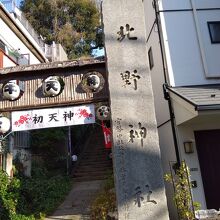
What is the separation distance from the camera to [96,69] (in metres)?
10.5

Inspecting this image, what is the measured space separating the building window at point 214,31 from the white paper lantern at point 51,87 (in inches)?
255

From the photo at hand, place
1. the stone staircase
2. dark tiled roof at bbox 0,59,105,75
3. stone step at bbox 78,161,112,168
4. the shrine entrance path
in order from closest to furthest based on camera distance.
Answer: dark tiled roof at bbox 0,59,105,75 → the shrine entrance path → the stone staircase → stone step at bbox 78,161,112,168

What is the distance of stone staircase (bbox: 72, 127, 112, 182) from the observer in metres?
17.9

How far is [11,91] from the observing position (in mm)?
10023

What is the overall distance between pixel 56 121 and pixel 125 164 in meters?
3.37

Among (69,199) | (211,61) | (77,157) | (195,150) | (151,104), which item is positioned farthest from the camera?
(77,157)

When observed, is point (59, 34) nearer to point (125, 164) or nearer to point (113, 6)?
point (113, 6)

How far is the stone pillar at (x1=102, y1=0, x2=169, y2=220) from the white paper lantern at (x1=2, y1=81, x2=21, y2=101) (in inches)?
139

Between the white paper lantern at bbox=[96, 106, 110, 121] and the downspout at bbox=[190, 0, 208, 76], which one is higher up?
the downspout at bbox=[190, 0, 208, 76]

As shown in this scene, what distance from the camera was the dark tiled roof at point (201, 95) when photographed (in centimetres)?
898

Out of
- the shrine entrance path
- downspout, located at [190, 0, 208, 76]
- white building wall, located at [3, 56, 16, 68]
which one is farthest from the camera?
white building wall, located at [3, 56, 16, 68]

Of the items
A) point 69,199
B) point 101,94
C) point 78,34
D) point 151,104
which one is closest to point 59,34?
point 78,34

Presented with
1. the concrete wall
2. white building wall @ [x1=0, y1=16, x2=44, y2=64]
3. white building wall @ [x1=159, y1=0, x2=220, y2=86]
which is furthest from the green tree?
white building wall @ [x1=159, y1=0, x2=220, y2=86]

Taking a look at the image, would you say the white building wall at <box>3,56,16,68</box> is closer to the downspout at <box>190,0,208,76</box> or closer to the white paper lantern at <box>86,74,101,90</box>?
the white paper lantern at <box>86,74,101,90</box>
